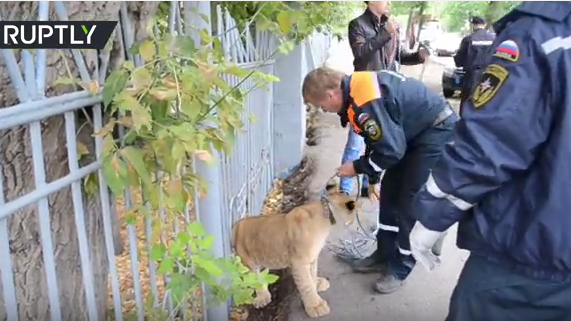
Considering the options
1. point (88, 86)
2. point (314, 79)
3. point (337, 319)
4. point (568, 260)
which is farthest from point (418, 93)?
point (88, 86)

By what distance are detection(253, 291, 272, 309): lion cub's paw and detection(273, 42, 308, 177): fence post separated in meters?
2.74

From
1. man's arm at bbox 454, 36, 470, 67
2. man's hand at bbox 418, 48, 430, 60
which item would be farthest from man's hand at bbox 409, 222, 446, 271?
man's arm at bbox 454, 36, 470, 67

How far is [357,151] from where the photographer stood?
18.0ft

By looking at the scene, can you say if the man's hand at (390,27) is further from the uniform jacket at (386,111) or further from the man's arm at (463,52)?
the man's arm at (463,52)

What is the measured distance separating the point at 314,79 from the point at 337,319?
152cm

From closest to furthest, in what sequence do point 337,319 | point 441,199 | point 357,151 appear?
point 441,199
point 337,319
point 357,151

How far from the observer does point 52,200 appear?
188 centimetres

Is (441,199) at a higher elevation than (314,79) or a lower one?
lower

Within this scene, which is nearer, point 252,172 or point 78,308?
point 78,308

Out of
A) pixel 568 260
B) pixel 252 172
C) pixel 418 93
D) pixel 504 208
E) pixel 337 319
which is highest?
pixel 418 93

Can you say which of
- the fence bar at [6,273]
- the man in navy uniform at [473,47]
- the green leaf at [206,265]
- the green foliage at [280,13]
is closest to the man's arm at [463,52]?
the man in navy uniform at [473,47]

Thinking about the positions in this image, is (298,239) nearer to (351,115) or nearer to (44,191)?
(351,115)

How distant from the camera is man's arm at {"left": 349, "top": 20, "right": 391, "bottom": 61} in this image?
5.16m

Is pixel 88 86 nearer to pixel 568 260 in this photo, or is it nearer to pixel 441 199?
pixel 441 199
